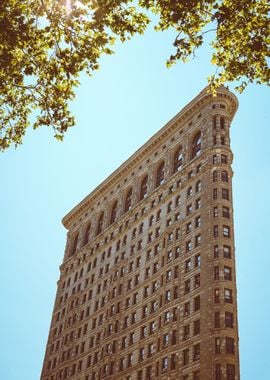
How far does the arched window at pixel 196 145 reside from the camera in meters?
78.6

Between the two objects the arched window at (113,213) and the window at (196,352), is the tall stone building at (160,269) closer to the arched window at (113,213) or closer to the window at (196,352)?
the window at (196,352)

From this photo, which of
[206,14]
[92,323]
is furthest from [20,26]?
[92,323]

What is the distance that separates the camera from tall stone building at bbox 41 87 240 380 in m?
57.4

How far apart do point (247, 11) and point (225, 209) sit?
153 feet

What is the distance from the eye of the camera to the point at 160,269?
69.8 m

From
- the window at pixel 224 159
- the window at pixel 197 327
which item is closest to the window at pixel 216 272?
the window at pixel 197 327

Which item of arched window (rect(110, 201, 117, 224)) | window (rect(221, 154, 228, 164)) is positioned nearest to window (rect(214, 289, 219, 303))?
window (rect(221, 154, 228, 164))

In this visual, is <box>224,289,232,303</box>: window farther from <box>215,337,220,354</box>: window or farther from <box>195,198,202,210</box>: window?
<box>195,198,202,210</box>: window

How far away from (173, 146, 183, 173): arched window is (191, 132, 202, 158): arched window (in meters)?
2.72

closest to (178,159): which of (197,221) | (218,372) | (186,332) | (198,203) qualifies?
(198,203)

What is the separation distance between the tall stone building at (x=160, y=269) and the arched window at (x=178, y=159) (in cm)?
23

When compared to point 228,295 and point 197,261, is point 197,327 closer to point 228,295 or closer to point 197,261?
point 228,295

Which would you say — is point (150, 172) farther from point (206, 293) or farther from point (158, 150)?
point (206, 293)

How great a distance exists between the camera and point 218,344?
53.5m
